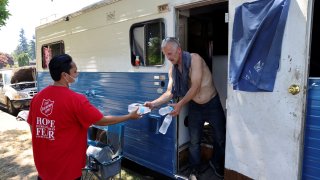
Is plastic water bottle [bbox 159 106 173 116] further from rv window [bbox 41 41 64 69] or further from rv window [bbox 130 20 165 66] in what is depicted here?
rv window [bbox 41 41 64 69]

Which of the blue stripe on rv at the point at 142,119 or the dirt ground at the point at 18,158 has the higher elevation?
the blue stripe on rv at the point at 142,119

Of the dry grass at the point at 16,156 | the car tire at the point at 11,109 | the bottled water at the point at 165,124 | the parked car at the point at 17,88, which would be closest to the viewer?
the bottled water at the point at 165,124

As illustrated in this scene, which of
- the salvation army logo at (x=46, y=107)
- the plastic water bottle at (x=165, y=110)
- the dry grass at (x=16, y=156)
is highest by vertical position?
the salvation army logo at (x=46, y=107)

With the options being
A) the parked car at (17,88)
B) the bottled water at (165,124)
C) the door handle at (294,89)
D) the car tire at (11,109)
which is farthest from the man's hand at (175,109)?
the car tire at (11,109)

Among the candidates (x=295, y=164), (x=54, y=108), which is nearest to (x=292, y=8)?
(x=295, y=164)

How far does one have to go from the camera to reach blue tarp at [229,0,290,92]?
8.64 ft

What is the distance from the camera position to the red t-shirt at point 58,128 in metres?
2.50

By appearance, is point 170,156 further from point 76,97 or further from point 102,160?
point 76,97

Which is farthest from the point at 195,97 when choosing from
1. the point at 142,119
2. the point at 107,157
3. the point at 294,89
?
the point at 107,157

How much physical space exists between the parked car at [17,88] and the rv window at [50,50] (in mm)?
4576

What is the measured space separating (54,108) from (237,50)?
6.13 feet

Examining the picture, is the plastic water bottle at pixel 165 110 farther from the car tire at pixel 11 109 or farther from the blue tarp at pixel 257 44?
the car tire at pixel 11 109

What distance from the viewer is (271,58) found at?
8.80 feet

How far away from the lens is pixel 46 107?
2.52 m
